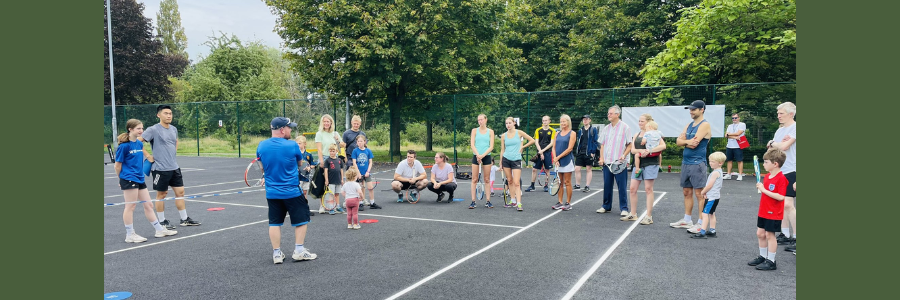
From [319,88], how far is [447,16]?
5907mm

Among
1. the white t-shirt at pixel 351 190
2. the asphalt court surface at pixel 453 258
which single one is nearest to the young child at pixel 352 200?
the white t-shirt at pixel 351 190

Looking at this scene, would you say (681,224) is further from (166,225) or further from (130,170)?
(130,170)

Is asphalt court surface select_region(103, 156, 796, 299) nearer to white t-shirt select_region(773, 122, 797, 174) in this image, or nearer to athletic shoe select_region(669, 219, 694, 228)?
athletic shoe select_region(669, 219, 694, 228)

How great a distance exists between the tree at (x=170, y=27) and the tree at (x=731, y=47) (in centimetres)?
5834

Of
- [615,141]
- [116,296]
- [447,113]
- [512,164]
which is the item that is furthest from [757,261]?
[447,113]

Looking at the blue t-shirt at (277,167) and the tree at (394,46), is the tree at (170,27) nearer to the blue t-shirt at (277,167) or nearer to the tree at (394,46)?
the tree at (394,46)

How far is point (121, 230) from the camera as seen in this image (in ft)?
24.1

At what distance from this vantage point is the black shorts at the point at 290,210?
211 inches

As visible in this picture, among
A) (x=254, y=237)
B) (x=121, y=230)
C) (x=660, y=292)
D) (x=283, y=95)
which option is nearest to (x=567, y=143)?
(x=660, y=292)

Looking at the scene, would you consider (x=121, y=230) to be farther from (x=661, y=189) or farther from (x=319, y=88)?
(x=319, y=88)

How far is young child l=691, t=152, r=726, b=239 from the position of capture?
6.25 metres

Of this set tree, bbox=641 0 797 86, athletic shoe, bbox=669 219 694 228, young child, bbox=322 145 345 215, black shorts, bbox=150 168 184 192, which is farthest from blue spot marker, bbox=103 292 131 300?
tree, bbox=641 0 797 86

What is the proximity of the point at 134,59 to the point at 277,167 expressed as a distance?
1349 inches

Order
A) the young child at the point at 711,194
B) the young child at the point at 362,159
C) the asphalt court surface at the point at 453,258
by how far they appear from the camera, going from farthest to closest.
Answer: the young child at the point at 362,159, the young child at the point at 711,194, the asphalt court surface at the point at 453,258
